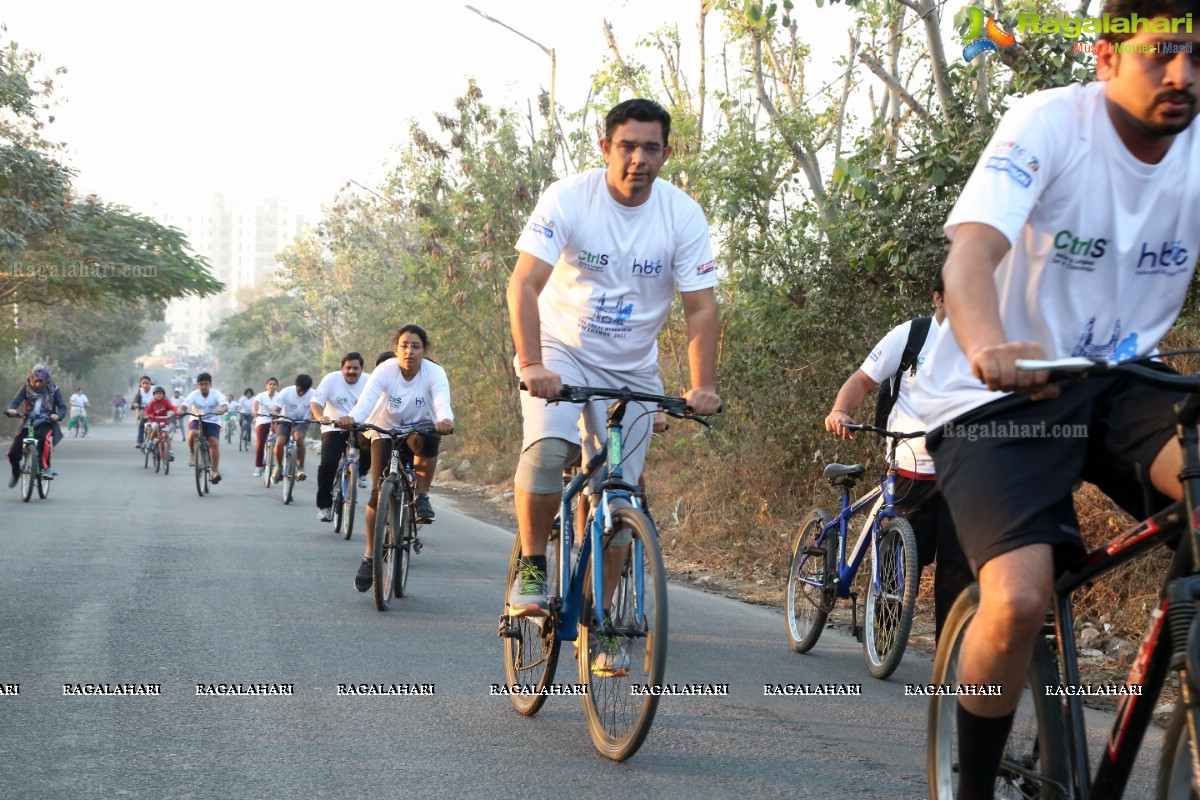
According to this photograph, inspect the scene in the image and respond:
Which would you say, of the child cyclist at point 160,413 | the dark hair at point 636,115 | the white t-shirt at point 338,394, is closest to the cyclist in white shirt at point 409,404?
the white t-shirt at point 338,394

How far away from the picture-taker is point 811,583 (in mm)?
6887

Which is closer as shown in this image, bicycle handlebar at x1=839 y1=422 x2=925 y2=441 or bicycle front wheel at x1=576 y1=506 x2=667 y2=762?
bicycle front wheel at x1=576 y1=506 x2=667 y2=762

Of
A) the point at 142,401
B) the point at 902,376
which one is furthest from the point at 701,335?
the point at 142,401

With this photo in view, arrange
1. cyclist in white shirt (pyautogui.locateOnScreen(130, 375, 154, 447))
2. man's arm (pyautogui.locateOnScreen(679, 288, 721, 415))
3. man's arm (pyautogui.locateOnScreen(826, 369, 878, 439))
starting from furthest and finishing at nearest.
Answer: cyclist in white shirt (pyautogui.locateOnScreen(130, 375, 154, 447))
man's arm (pyautogui.locateOnScreen(826, 369, 878, 439))
man's arm (pyautogui.locateOnScreen(679, 288, 721, 415))

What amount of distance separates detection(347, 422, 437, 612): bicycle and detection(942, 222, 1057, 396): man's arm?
5703 mm

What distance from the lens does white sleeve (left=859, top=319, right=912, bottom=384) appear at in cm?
639

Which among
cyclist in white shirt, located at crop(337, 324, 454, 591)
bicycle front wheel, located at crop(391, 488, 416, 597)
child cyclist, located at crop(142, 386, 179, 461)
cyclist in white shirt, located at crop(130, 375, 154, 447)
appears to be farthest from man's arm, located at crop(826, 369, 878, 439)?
Result: cyclist in white shirt, located at crop(130, 375, 154, 447)

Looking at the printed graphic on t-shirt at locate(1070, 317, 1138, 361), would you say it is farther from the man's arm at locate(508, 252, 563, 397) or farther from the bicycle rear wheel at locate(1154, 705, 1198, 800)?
the man's arm at locate(508, 252, 563, 397)

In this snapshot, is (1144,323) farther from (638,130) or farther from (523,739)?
(523,739)

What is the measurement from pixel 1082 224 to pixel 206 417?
1860cm

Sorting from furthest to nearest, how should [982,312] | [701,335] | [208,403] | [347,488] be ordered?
[208,403] → [347,488] → [701,335] → [982,312]

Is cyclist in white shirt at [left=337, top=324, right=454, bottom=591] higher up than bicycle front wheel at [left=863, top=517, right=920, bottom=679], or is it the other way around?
cyclist in white shirt at [left=337, top=324, right=454, bottom=591]

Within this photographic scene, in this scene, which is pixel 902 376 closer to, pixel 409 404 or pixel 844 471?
pixel 844 471

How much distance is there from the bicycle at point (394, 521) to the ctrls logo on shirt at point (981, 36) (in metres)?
4.28
